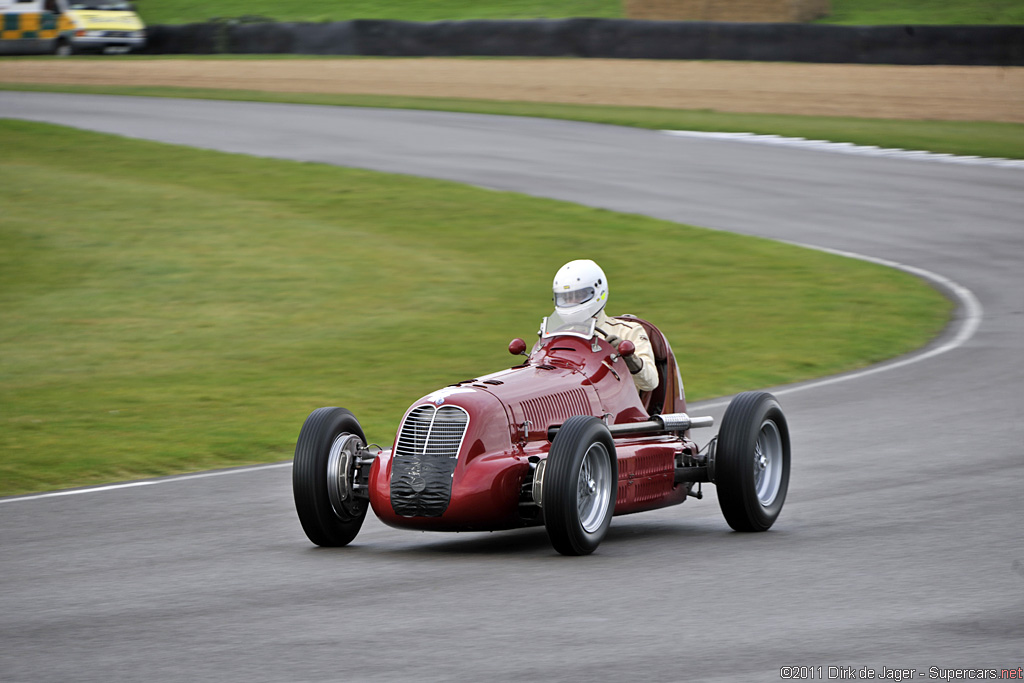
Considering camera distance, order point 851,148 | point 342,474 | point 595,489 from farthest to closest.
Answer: point 851,148
point 342,474
point 595,489

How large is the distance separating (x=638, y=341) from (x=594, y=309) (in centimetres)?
35

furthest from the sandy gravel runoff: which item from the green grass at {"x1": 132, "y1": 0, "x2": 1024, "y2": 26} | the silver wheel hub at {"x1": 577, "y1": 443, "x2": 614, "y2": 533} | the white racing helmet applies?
the silver wheel hub at {"x1": 577, "y1": 443, "x2": 614, "y2": 533}

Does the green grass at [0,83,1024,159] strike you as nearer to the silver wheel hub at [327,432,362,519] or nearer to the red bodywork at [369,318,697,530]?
the red bodywork at [369,318,697,530]

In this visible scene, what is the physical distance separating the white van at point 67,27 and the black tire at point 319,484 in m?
39.9

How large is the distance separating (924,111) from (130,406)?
2378 centimetres

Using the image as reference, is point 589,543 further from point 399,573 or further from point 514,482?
point 399,573

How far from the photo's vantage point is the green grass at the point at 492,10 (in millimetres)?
41594

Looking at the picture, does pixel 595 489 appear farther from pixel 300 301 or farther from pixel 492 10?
pixel 492 10

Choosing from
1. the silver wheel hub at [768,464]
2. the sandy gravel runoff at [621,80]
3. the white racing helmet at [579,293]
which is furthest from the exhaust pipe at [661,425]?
the sandy gravel runoff at [621,80]

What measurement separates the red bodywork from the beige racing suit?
9 cm

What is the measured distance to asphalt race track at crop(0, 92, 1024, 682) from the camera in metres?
5.73

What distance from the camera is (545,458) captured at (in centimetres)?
764

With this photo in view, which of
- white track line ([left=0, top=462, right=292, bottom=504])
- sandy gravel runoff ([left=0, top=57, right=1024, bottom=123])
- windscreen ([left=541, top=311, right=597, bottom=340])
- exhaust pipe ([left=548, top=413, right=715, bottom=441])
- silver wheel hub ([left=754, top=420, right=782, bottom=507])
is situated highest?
sandy gravel runoff ([left=0, top=57, right=1024, bottom=123])

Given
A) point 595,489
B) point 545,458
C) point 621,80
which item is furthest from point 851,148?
point 545,458
